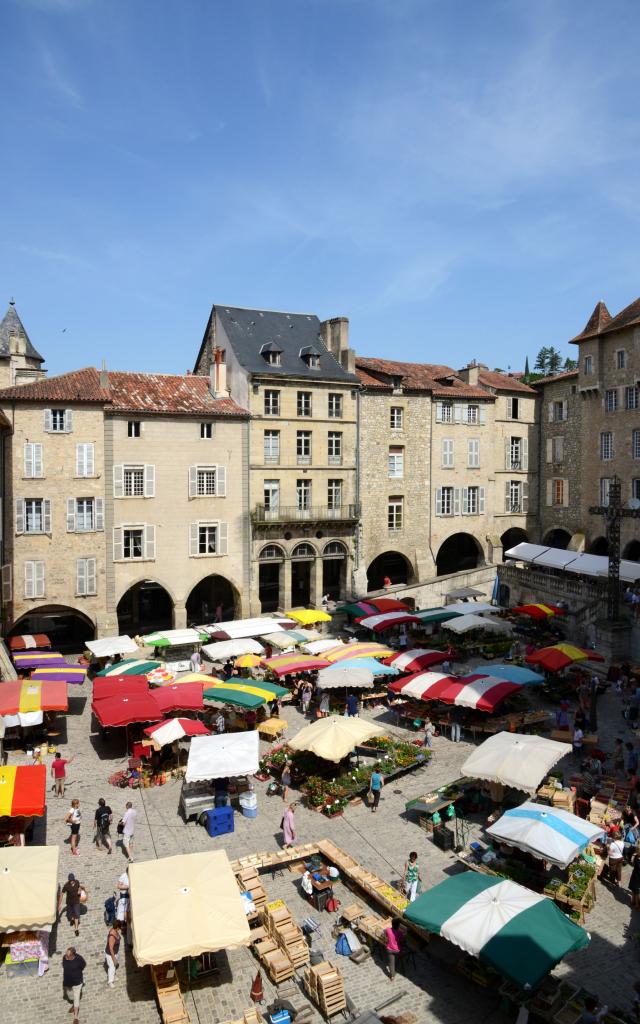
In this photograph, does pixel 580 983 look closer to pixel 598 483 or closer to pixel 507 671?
pixel 507 671

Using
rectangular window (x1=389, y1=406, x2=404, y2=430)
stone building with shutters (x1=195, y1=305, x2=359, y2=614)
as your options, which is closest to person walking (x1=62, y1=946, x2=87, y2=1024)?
stone building with shutters (x1=195, y1=305, x2=359, y2=614)

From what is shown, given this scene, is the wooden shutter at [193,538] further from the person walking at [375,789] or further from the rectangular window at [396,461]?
the person walking at [375,789]

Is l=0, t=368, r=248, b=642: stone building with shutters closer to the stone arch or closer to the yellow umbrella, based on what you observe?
the yellow umbrella

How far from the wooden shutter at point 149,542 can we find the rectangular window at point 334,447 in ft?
32.1

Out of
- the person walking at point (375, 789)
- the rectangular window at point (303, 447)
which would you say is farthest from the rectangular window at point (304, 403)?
the person walking at point (375, 789)

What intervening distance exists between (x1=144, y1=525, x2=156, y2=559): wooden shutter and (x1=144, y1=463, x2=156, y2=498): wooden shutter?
4.72ft

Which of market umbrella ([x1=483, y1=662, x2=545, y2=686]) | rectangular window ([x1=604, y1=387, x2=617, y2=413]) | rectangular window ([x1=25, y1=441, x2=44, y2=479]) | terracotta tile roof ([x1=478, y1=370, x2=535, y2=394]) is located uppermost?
terracotta tile roof ([x1=478, y1=370, x2=535, y2=394])

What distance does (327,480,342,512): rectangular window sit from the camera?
36906mm

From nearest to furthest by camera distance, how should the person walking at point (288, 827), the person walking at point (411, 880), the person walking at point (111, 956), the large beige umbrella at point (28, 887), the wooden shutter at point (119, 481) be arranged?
1. the large beige umbrella at point (28, 887)
2. the person walking at point (111, 956)
3. the person walking at point (411, 880)
4. the person walking at point (288, 827)
5. the wooden shutter at point (119, 481)

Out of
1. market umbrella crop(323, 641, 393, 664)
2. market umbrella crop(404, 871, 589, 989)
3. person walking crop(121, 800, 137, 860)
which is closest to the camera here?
market umbrella crop(404, 871, 589, 989)

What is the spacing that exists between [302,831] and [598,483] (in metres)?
29.0

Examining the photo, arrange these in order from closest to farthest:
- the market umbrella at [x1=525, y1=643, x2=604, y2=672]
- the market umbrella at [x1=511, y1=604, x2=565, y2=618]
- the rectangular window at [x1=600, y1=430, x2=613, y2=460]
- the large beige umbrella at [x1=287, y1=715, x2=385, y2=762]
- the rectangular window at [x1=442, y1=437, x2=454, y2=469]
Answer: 1. the large beige umbrella at [x1=287, y1=715, x2=385, y2=762]
2. the market umbrella at [x1=525, y1=643, x2=604, y2=672]
3. the market umbrella at [x1=511, y1=604, x2=565, y2=618]
4. the rectangular window at [x1=600, y1=430, x2=613, y2=460]
5. the rectangular window at [x1=442, y1=437, x2=454, y2=469]

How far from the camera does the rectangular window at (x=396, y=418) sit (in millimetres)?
38594

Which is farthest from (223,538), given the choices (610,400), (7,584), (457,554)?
(610,400)
